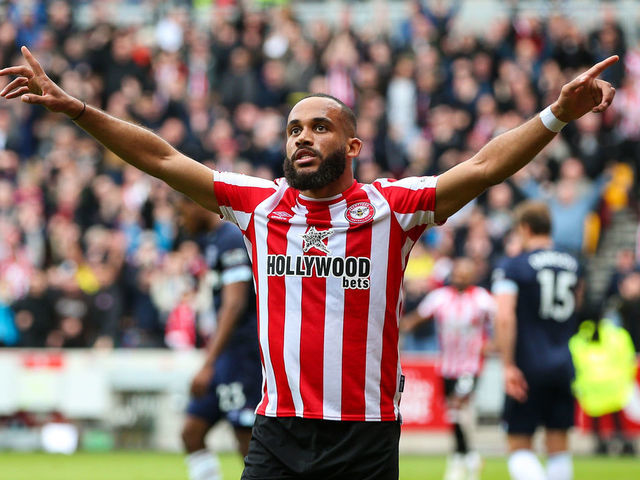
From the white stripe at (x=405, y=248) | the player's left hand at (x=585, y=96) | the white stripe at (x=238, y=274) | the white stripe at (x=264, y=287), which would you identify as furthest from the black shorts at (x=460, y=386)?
the player's left hand at (x=585, y=96)

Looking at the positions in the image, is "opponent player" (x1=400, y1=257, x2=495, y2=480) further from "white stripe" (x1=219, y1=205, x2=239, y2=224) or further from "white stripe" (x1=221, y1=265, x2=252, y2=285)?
"white stripe" (x1=219, y1=205, x2=239, y2=224)

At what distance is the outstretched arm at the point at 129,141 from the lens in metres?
5.11

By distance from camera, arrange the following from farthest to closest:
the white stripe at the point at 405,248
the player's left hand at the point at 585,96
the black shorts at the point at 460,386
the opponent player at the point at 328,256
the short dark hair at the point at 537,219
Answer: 1. the black shorts at the point at 460,386
2. the short dark hair at the point at 537,219
3. the white stripe at the point at 405,248
4. the opponent player at the point at 328,256
5. the player's left hand at the point at 585,96

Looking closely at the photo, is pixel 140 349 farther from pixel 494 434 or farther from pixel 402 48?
pixel 402 48

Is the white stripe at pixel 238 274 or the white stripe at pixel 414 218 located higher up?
the white stripe at pixel 238 274

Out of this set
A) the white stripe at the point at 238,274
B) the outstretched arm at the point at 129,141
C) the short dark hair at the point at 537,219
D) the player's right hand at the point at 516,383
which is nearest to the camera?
the outstretched arm at the point at 129,141

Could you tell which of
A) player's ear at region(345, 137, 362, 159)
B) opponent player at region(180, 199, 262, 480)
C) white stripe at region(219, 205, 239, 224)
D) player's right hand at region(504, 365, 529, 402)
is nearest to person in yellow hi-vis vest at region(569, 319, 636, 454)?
player's right hand at region(504, 365, 529, 402)

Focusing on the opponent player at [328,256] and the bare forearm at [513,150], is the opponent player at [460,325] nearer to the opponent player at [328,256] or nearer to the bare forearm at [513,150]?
the opponent player at [328,256]

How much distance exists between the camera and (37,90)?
5156 millimetres

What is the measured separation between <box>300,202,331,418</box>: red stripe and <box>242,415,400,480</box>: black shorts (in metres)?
0.09

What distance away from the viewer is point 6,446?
53.2 ft

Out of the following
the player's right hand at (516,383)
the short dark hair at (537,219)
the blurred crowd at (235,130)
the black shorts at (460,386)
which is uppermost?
the blurred crowd at (235,130)

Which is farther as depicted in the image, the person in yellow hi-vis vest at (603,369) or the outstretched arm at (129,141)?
the person in yellow hi-vis vest at (603,369)

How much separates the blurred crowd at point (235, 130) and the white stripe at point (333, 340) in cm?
1110
